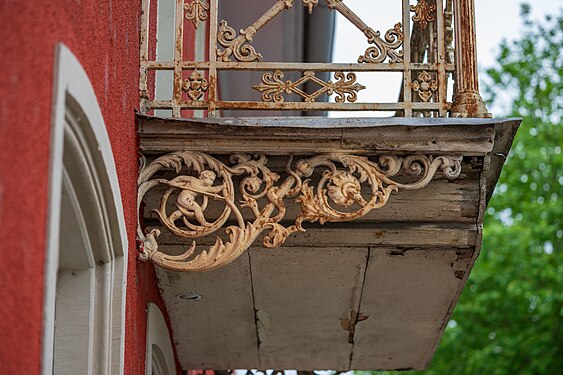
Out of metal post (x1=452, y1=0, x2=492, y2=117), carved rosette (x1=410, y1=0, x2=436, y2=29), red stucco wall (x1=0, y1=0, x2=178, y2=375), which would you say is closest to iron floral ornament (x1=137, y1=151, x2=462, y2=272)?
metal post (x1=452, y1=0, x2=492, y2=117)

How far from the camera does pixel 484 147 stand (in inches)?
208

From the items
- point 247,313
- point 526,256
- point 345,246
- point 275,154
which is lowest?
point 526,256

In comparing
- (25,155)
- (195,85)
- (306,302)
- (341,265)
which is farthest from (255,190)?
(25,155)

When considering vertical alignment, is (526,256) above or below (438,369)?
above

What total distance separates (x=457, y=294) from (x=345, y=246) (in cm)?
117

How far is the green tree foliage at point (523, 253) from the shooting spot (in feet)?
63.6

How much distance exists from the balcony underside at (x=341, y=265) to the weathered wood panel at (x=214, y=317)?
0.03 ft

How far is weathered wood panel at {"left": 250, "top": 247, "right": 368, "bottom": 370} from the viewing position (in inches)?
245

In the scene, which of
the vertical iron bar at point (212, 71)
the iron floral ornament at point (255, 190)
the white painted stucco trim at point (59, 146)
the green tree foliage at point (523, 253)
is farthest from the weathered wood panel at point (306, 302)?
the green tree foliage at point (523, 253)

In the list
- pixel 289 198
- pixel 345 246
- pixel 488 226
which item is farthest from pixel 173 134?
pixel 488 226

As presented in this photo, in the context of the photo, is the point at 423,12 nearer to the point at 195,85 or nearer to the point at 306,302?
the point at 195,85

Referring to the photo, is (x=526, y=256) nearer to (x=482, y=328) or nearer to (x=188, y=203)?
(x=482, y=328)

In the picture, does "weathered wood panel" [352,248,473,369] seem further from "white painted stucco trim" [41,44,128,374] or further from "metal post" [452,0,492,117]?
"white painted stucco trim" [41,44,128,374]

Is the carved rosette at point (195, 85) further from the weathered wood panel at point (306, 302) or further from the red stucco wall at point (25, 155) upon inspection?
the red stucco wall at point (25, 155)
